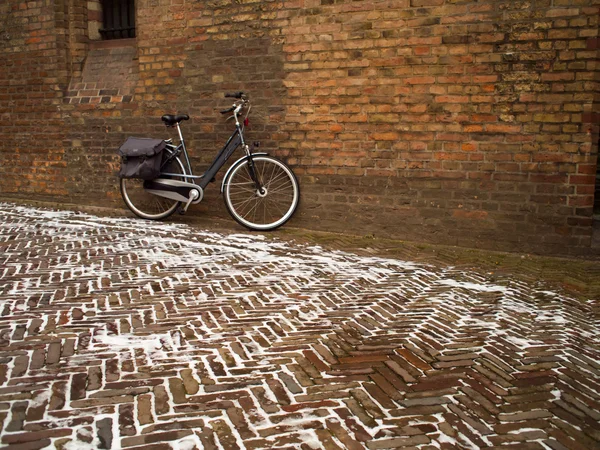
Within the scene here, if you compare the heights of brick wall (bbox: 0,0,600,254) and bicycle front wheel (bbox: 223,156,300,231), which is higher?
brick wall (bbox: 0,0,600,254)

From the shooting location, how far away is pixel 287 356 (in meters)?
2.94

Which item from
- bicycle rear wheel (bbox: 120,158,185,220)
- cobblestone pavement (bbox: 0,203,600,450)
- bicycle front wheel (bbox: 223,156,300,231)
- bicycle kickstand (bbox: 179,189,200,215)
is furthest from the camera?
bicycle rear wheel (bbox: 120,158,185,220)

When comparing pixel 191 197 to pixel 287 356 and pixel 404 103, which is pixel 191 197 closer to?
pixel 404 103

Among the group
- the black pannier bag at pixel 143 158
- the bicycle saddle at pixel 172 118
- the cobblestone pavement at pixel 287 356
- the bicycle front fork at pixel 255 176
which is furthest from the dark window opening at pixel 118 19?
the cobblestone pavement at pixel 287 356

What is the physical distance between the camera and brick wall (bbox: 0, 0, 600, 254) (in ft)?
16.9

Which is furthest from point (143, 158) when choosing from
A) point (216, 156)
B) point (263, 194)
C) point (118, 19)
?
point (118, 19)

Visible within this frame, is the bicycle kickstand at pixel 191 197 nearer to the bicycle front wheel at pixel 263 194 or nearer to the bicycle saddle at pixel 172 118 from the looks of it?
the bicycle front wheel at pixel 263 194

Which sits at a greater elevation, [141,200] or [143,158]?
[143,158]

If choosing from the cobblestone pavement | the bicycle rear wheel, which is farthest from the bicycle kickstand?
the cobblestone pavement

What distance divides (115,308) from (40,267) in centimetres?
141

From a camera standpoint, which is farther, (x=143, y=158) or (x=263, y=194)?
(x=143, y=158)

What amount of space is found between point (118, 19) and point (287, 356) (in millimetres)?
6823

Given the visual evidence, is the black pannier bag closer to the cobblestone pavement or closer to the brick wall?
the brick wall

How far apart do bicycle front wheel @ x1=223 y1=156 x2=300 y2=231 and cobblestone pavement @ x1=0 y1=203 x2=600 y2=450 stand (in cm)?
145
